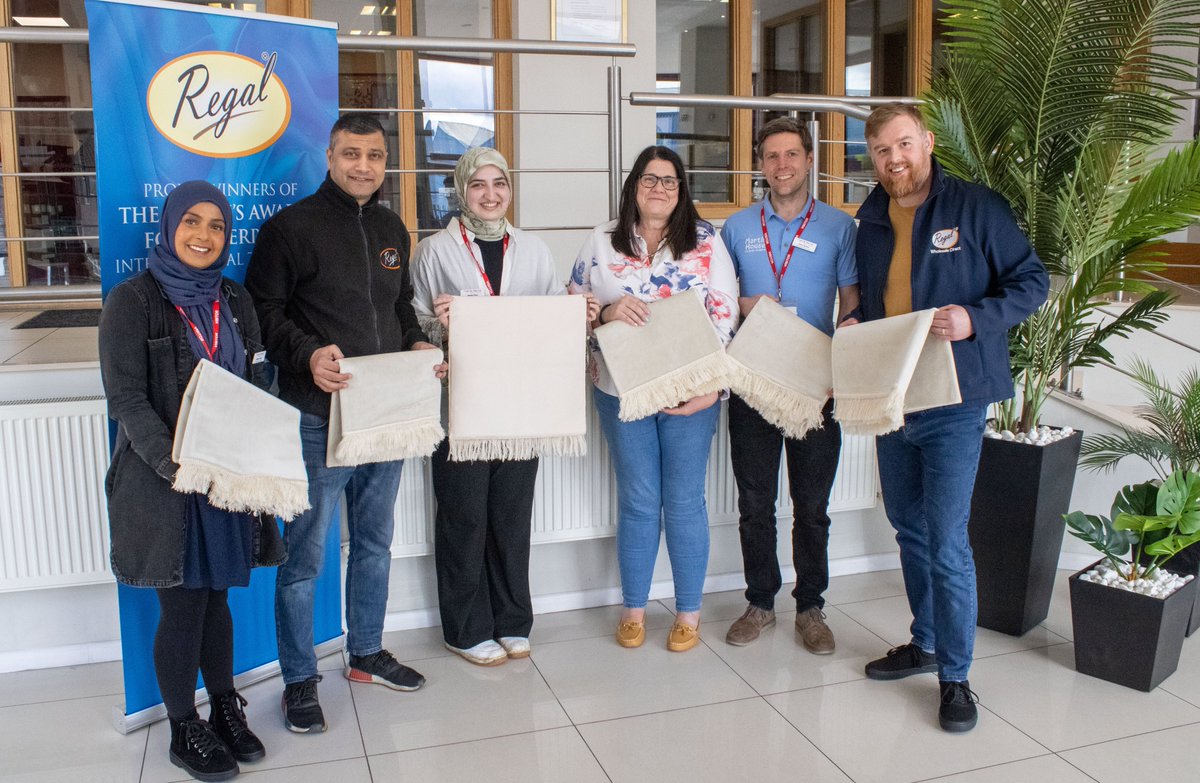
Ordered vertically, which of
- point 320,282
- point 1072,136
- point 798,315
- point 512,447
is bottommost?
point 512,447

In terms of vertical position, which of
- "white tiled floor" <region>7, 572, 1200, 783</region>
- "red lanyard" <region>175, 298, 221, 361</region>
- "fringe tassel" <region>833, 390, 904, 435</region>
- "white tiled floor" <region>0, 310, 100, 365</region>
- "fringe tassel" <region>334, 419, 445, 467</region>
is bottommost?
"white tiled floor" <region>7, 572, 1200, 783</region>

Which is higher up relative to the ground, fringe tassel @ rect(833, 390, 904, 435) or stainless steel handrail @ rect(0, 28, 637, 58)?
stainless steel handrail @ rect(0, 28, 637, 58)

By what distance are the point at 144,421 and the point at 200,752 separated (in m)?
0.81

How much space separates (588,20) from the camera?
5887 mm

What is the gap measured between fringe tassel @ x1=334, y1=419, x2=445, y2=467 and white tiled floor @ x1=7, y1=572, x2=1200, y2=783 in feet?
2.31

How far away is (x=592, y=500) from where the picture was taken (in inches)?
127

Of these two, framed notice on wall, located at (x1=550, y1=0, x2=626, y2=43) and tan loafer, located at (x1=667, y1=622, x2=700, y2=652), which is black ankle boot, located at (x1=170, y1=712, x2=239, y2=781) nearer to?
tan loafer, located at (x1=667, y1=622, x2=700, y2=652)

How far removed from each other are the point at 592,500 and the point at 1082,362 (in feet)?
5.29

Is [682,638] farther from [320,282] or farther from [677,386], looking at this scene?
[320,282]


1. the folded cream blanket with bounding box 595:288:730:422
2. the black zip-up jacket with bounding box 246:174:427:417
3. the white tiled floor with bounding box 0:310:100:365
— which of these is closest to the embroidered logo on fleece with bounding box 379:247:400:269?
the black zip-up jacket with bounding box 246:174:427:417

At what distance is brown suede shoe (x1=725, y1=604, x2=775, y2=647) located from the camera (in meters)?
3.03

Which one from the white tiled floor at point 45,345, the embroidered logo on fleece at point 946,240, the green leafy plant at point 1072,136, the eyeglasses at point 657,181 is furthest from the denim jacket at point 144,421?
the green leafy plant at point 1072,136

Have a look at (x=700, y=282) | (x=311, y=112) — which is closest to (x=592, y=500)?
(x=700, y=282)

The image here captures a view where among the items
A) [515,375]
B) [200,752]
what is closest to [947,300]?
[515,375]
